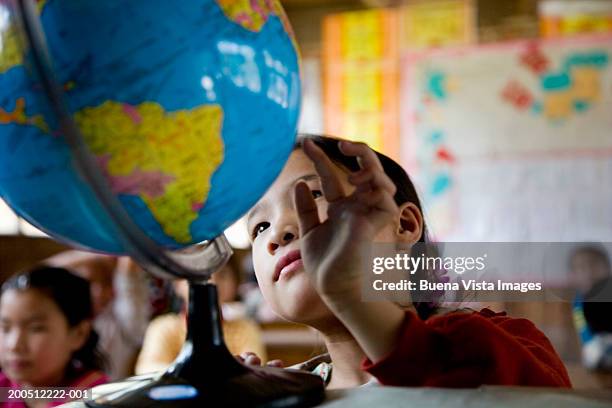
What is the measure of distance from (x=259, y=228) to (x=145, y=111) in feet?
1.01

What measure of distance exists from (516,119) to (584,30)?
643mm

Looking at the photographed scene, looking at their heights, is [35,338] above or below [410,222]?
below

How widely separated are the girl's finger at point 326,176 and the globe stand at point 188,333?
4.1 inches

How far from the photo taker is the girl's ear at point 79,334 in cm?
157

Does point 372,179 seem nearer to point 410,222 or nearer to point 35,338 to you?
point 410,222

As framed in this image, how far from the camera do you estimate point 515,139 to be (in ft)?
14.1

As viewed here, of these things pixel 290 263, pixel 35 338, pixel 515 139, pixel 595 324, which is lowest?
pixel 595 324

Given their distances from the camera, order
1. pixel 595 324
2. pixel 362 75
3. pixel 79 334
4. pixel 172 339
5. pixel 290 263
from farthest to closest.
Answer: pixel 362 75 → pixel 172 339 → pixel 595 324 → pixel 79 334 → pixel 290 263

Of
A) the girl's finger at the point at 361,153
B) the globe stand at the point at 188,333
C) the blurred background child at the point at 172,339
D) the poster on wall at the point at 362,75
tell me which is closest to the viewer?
the globe stand at the point at 188,333

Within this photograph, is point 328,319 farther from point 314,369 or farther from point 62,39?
point 62,39

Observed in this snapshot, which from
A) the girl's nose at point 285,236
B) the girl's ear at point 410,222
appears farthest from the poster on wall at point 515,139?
the girl's nose at point 285,236

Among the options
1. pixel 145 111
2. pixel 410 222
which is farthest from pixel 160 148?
pixel 410 222

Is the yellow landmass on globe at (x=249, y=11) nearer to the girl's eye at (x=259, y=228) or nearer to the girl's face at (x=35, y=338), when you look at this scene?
the girl's eye at (x=259, y=228)

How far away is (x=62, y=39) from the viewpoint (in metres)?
0.52
